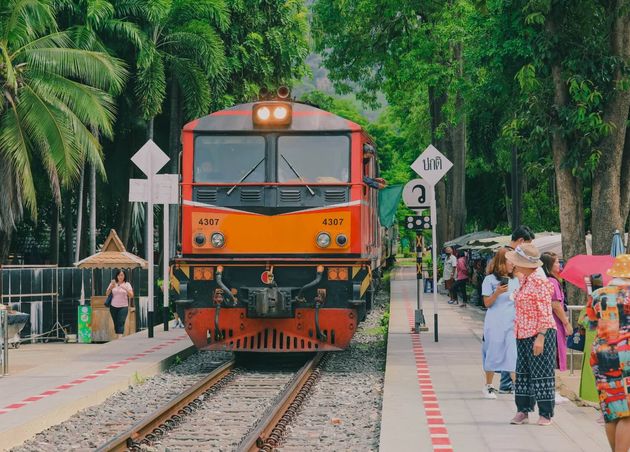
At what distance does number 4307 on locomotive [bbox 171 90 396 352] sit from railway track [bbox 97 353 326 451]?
0.73 meters

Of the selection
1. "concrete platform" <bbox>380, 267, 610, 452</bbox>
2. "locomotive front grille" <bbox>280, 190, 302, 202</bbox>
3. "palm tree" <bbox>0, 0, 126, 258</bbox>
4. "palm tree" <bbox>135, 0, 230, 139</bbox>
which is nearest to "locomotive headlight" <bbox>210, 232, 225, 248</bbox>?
"locomotive front grille" <bbox>280, 190, 302, 202</bbox>

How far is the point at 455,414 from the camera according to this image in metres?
11.9

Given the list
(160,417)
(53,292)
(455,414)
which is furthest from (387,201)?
(160,417)

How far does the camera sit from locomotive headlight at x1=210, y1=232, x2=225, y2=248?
16578 millimetres

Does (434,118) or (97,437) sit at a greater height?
(434,118)

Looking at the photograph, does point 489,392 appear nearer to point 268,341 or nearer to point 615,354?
point 268,341

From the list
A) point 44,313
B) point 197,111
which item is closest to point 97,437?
point 44,313

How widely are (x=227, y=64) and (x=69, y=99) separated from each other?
10365mm

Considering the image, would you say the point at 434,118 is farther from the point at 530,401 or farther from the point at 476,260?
the point at 530,401

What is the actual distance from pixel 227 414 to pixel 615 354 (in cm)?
582

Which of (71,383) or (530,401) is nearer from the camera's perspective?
(530,401)

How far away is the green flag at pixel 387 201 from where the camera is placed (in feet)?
74.9

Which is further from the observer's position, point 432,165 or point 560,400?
point 432,165

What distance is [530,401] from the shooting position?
11.0 metres
